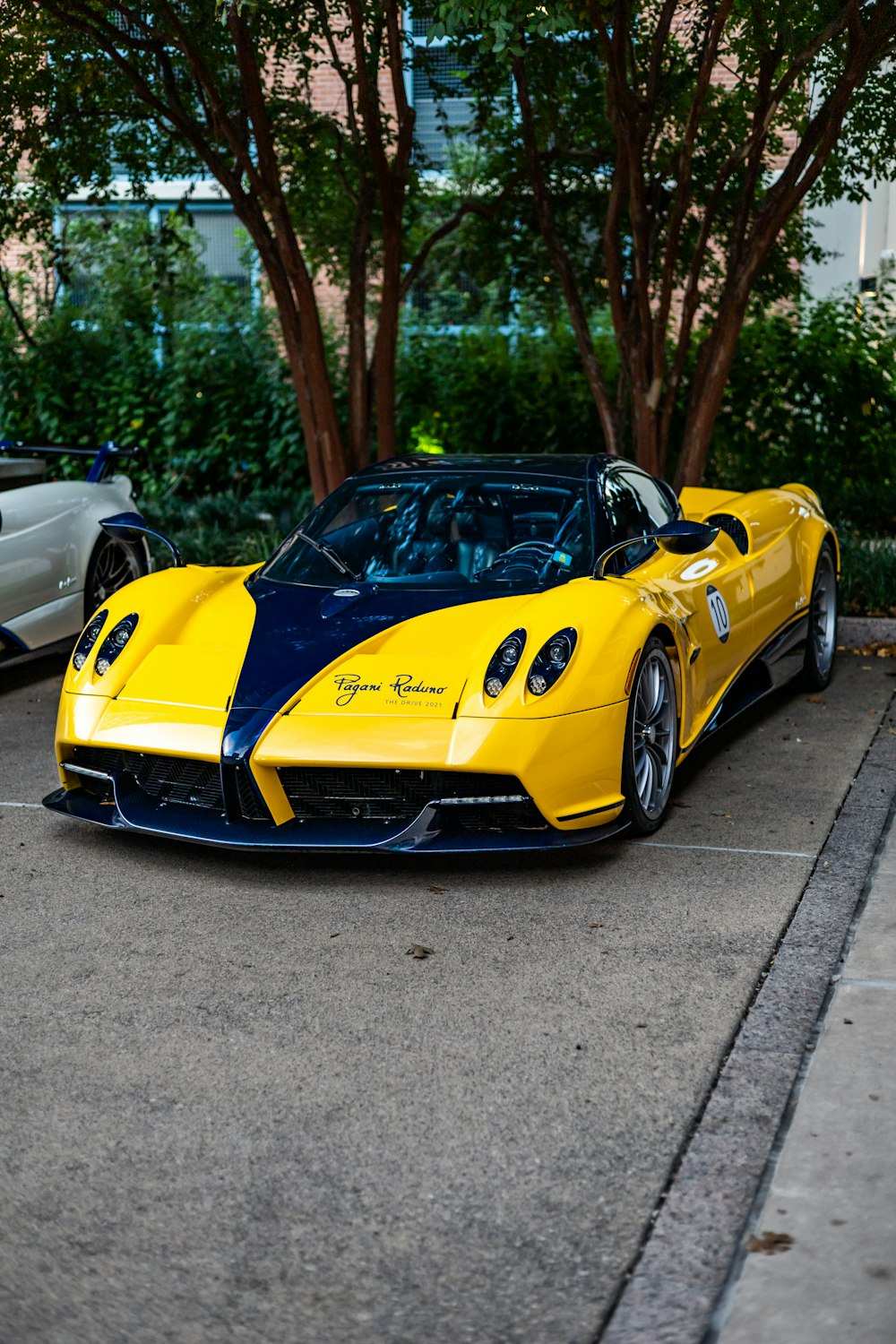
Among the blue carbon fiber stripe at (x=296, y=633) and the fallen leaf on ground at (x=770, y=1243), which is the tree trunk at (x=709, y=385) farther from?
the fallen leaf on ground at (x=770, y=1243)

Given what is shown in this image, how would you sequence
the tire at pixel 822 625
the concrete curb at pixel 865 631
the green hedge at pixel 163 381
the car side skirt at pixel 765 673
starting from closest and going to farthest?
the car side skirt at pixel 765 673 < the tire at pixel 822 625 < the concrete curb at pixel 865 631 < the green hedge at pixel 163 381

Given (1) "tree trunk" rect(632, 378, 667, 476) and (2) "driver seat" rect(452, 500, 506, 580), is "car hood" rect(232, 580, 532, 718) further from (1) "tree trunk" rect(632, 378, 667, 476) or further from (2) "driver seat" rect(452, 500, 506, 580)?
(1) "tree trunk" rect(632, 378, 667, 476)

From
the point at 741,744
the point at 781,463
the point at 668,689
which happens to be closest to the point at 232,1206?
the point at 668,689

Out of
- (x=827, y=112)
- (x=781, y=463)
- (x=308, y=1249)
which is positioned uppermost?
(x=827, y=112)

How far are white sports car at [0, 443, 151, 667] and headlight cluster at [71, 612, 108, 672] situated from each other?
2207mm

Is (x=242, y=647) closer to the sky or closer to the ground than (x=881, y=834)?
closer to the sky

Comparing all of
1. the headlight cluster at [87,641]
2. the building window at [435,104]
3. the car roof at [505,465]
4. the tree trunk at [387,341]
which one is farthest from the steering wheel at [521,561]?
the building window at [435,104]

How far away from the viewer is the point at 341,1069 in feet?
11.0

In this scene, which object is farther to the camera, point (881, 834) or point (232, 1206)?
point (881, 834)

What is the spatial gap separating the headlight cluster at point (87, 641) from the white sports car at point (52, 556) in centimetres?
221

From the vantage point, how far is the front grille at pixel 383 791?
14.7 feet

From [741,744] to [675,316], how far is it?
818 centimetres

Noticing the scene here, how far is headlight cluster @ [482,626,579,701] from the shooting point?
4574 millimetres

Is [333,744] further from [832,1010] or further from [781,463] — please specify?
[781,463]
